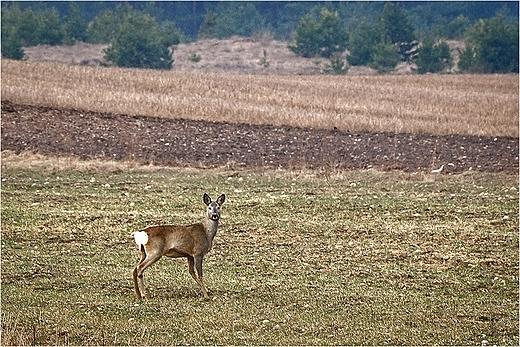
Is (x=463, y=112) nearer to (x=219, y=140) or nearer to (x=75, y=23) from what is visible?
(x=219, y=140)

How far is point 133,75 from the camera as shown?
4919 cm

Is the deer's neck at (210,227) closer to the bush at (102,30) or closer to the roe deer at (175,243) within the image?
the roe deer at (175,243)

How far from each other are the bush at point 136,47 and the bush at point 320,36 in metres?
13.1

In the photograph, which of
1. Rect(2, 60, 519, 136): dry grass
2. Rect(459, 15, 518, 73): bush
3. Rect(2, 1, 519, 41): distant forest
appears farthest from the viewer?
Rect(2, 1, 519, 41): distant forest

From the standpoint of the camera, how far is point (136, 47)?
71.9 meters

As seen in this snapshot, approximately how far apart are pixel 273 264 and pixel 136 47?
59.2 metres

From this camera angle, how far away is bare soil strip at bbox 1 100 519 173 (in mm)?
28062

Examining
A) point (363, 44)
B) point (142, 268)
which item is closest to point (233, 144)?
point (142, 268)

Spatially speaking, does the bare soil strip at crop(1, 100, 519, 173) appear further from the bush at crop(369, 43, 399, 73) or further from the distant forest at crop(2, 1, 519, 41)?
the distant forest at crop(2, 1, 519, 41)

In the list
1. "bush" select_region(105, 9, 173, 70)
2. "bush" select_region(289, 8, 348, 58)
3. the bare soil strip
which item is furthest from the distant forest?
the bare soil strip

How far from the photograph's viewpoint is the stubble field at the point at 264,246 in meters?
10.5

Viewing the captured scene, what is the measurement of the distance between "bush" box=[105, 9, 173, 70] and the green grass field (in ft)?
157

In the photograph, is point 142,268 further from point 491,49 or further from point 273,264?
point 491,49

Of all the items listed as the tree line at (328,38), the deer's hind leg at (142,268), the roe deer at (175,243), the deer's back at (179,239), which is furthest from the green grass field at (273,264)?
the tree line at (328,38)
